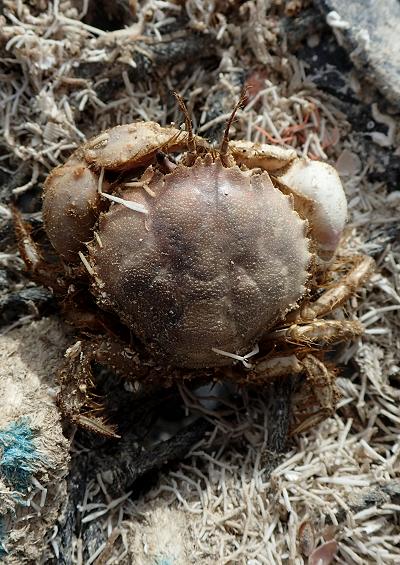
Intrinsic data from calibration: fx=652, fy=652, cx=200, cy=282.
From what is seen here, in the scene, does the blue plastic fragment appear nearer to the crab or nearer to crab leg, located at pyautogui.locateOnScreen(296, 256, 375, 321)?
the crab

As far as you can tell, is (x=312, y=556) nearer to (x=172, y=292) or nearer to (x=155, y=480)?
(x=155, y=480)

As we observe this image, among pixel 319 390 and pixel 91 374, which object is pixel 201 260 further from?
pixel 319 390

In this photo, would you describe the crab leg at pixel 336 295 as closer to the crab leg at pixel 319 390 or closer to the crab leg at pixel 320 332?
the crab leg at pixel 320 332

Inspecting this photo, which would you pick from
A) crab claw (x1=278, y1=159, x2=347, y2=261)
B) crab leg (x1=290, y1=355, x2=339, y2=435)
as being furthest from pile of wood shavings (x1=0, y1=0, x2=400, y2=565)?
crab claw (x1=278, y1=159, x2=347, y2=261)

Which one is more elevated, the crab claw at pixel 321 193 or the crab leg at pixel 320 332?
the crab claw at pixel 321 193

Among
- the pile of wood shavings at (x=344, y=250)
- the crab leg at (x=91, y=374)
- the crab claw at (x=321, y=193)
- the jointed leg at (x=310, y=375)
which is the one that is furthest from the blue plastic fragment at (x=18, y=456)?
the crab claw at (x=321, y=193)

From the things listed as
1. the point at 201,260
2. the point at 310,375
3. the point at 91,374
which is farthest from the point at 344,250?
the point at 91,374

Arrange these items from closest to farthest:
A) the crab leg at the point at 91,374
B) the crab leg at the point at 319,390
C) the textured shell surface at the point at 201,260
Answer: the textured shell surface at the point at 201,260 → the crab leg at the point at 91,374 → the crab leg at the point at 319,390
